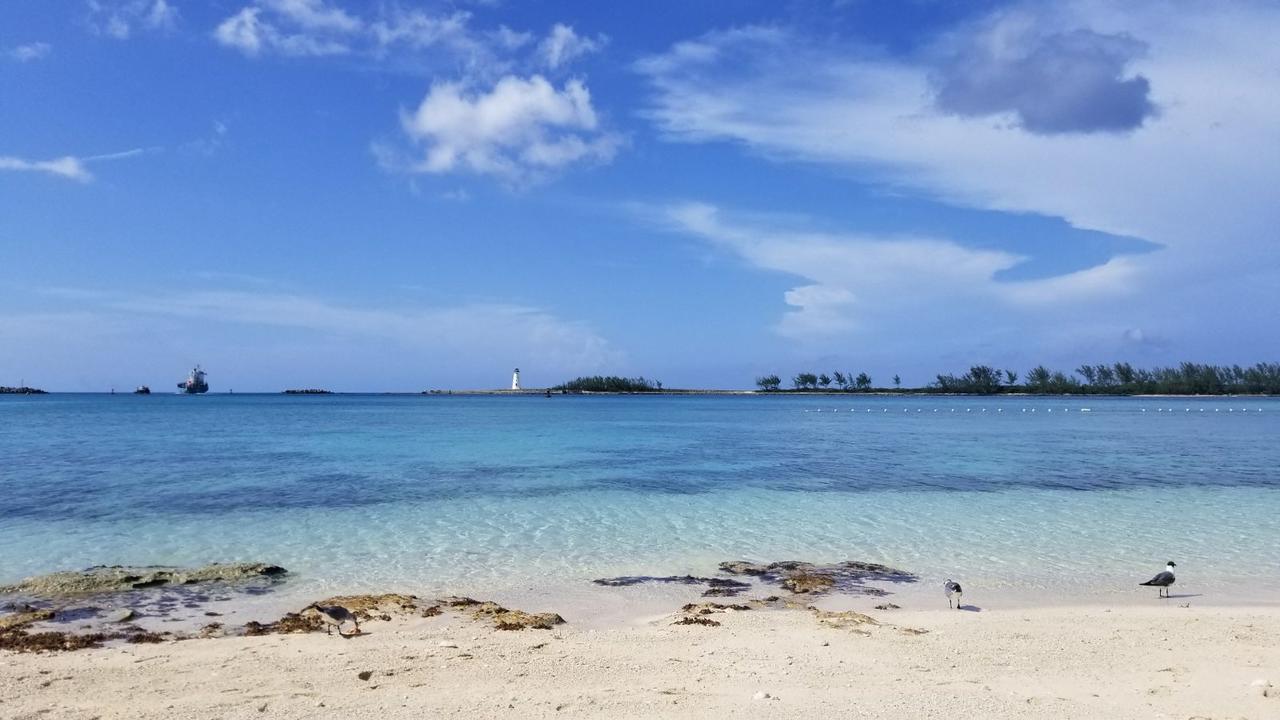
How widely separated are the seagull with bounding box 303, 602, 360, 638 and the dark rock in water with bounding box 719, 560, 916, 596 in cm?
538

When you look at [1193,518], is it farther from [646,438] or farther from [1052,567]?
[646,438]

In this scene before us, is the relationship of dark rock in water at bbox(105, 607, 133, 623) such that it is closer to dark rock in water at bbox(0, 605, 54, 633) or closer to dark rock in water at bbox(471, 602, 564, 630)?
dark rock in water at bbox(0, 605, 54, 633)

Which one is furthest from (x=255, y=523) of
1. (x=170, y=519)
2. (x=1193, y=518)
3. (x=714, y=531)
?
(x=1193, y=518)

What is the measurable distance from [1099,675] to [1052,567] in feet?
17.9

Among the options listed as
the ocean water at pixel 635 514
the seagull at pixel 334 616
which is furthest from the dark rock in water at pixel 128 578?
the seagull at pixel 334 616

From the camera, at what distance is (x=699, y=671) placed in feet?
23.0

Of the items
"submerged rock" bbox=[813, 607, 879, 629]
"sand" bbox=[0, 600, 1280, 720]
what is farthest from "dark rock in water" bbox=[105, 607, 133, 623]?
"submerged rock" bbox=[813, 607, 879, 629]

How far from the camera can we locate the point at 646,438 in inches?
1640

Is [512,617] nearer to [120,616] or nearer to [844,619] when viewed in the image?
[844,619]

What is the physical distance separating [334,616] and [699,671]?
449 cm

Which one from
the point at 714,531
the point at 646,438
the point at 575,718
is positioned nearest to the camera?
the point at 575,718

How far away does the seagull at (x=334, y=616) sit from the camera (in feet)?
28.5

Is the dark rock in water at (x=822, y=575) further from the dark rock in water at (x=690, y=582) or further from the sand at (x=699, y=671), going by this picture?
the sand at (x=699, y=671)

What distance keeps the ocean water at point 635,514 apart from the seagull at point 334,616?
1.44 metres
